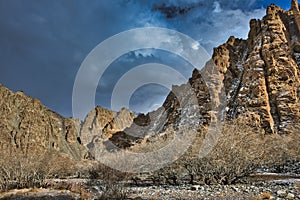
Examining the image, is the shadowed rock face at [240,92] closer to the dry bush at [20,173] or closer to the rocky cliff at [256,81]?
the rocky cliff at [256,81]

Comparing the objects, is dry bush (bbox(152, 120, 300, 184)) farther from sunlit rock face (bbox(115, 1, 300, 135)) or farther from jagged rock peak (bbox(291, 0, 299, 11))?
jagged rock peak (bbox(291, 0, 299, 11))

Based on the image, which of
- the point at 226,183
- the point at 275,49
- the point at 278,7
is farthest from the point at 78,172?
the point at 278,7

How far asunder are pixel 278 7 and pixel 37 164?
90.8 m

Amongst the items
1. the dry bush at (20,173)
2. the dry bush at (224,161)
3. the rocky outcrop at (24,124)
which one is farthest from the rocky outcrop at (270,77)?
the rocky outcrop at (24,124)

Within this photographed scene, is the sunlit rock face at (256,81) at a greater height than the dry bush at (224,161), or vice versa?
Result: the sunlit rock face at (256,81)

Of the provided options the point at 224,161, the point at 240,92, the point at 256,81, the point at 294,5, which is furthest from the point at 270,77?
the point at 224,161

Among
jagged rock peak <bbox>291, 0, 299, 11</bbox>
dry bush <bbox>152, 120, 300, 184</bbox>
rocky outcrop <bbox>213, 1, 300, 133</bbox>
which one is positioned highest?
jagged rock peak <bbox>291, 0, 299, 11</bbox>

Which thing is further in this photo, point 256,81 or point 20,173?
point 256,81

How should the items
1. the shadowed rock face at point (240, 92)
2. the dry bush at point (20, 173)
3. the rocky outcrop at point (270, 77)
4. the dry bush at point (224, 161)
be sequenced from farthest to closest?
the shadowed rock face at point (240, 92), the rocky outcrop at point (270, 77), the dry bush at point (224, 161), the dry bush at point (20, 173)

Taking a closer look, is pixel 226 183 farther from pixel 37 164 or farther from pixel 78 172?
pixel 78 172

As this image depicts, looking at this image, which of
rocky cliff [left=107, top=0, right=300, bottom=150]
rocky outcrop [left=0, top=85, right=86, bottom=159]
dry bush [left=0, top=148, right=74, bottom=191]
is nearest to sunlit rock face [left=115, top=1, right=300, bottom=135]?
rocky cliff [left=107, top=0, right=300, bottom=150]

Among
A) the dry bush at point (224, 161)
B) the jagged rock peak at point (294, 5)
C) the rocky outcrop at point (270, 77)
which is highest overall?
the jagged rock peak at point (294, 5)

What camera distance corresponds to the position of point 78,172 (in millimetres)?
49188

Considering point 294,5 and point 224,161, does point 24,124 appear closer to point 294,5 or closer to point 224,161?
point 224,161
